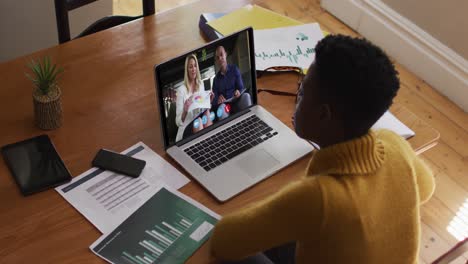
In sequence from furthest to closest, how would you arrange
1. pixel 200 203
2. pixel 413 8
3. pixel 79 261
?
pixel 413 8 < pixel 200 203 < pixel 79 261

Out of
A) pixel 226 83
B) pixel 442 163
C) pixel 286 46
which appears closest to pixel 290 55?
pixel 286 46

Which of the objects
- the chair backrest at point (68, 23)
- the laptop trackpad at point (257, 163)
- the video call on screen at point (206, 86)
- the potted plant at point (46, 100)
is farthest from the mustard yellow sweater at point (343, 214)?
the chair backrest at point (68, 23)

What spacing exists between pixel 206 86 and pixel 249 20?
50cm

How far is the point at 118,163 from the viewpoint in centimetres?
140

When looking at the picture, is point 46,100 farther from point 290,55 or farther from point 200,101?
point 290,55

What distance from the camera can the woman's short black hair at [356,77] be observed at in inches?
41.9

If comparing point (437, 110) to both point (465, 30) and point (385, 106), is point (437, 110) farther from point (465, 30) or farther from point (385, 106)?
point (385, 106)

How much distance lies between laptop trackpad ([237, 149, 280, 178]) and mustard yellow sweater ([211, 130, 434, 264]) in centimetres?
24

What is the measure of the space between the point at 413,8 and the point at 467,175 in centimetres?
92

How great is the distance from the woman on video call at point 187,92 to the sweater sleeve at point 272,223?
0.34m

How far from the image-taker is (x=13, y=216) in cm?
126

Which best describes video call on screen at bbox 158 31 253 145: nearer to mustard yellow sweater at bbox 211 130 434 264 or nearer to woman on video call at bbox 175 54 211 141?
woman on video call at bbox 175 54 211 141

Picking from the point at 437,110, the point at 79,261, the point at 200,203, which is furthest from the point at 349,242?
the point at 437,110

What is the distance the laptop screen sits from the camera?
140 centimetres
